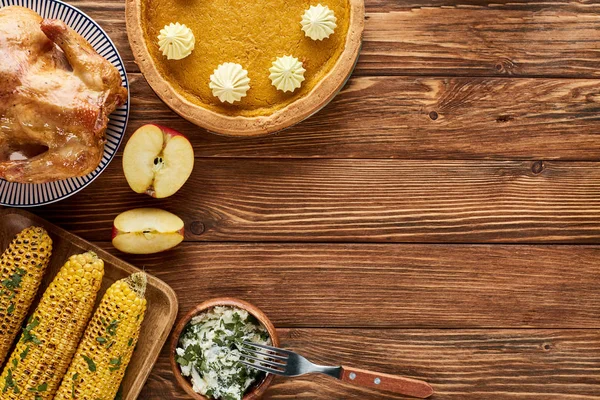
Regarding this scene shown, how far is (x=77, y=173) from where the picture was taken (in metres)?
2.15

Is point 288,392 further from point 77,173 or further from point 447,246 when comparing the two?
point 77,173

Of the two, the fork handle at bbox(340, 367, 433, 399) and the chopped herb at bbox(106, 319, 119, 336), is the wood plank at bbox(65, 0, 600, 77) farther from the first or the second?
the chopped herb at bbox(106, 319, 119, 336)

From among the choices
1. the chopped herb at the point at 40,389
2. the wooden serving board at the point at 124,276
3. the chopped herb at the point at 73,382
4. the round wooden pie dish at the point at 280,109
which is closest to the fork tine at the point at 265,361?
the wooden serving board at the point at 124,276

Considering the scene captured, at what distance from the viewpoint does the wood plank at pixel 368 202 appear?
8.39 ft

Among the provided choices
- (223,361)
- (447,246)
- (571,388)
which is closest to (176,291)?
(223,361)

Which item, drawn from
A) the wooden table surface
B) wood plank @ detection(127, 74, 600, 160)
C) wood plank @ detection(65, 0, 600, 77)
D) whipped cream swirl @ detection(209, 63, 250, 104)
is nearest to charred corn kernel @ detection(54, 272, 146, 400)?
the wooden table surface

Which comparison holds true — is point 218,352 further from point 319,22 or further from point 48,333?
point 319,22

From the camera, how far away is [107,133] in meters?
2.38

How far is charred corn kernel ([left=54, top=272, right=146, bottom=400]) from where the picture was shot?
2283mm

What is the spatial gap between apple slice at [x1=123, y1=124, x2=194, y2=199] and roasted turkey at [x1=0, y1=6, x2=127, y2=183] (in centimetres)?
18

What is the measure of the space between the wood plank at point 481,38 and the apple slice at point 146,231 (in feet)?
3.08

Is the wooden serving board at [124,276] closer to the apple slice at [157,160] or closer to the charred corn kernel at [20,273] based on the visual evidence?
the charred corn kernel at [20,273]

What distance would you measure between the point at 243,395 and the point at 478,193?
1.20 meters

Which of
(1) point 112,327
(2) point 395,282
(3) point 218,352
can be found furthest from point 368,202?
(1) point 112,327
